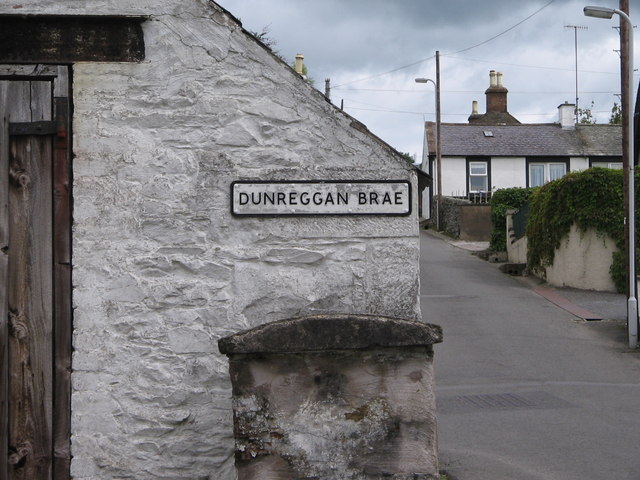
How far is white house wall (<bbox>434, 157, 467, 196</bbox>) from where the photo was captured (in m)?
45.2

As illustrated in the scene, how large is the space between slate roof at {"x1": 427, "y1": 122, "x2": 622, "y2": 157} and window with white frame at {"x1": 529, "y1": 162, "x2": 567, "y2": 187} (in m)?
0.61

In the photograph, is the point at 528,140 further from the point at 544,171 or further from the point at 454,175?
the point at 454,175

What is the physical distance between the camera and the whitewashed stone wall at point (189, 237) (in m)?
5.45

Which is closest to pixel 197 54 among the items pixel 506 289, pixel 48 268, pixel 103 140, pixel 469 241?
pixel 103 140

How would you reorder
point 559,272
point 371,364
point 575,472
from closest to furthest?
point 371,364, point 575,472, point 559,272

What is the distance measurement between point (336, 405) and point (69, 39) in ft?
9.24

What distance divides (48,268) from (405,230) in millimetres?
2243

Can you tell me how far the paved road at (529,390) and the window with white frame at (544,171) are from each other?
25.3m

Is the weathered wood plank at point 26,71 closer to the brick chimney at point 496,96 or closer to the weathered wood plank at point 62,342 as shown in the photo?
the weathered wood plank at point 62,342

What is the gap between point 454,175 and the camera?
45.4 metres

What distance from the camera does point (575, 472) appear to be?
7.41 m

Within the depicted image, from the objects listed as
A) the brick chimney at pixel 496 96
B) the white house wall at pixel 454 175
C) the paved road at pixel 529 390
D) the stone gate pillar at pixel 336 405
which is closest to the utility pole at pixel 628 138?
the paved road at pixel 529 390

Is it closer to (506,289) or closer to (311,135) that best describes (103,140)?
(311,135)

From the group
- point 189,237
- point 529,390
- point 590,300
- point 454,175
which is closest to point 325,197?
point 189,237
